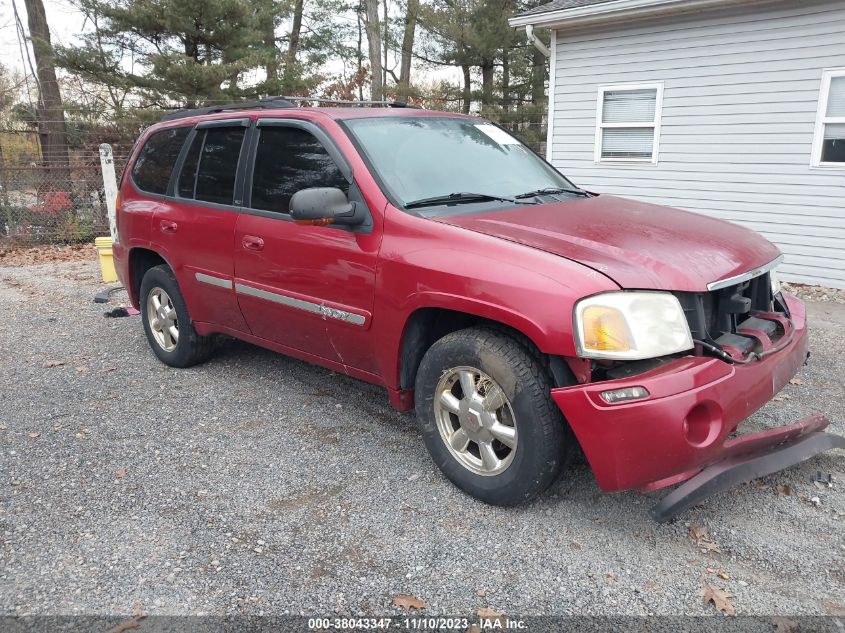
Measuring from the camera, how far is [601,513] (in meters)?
3.02

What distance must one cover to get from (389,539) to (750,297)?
2.14 m

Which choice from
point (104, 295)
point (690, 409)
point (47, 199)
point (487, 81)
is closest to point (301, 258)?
point (690, 409)

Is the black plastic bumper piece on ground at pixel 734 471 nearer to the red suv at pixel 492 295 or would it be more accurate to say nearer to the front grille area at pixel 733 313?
the red suv at pixel 492 295

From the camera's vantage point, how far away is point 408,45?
22156mm

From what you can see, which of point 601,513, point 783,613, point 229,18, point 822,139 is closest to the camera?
point 783,613

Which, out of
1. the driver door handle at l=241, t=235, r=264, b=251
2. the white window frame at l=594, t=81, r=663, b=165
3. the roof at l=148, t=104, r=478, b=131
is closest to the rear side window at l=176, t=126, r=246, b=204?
the roof at l=148, t=104, r=478, b=131

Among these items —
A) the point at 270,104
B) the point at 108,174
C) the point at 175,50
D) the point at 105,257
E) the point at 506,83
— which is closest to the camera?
the point at 270,104

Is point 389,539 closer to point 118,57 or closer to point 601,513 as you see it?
point 601,513

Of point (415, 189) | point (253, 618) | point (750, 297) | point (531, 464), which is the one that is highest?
point (415, 189)

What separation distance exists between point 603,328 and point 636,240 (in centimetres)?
62

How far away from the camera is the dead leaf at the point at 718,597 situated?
239 cm

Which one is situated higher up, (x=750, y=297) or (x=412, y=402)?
(x=750, y=297)

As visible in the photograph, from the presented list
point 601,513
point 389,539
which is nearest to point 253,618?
point 389,539

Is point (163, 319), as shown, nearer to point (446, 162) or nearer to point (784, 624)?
point (446, 162)
